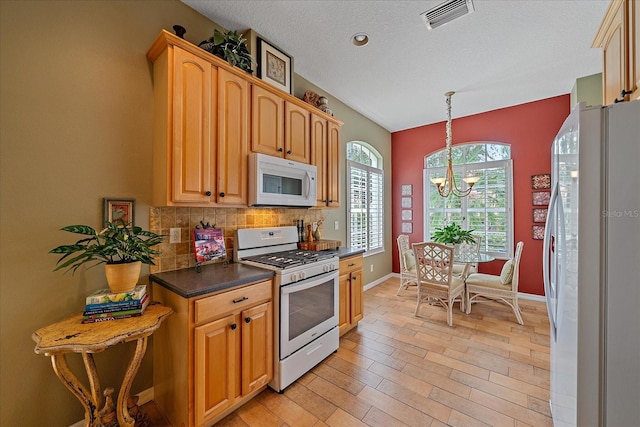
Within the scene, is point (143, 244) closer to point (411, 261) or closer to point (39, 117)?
point (39, 117)

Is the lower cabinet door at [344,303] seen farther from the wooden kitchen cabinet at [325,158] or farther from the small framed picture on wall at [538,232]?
the small framed picture on wall at [538,232]

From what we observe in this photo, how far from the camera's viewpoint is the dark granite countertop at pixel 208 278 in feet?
5.01

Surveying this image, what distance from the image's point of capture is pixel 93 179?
163 cm

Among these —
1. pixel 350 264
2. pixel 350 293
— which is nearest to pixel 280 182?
pixel 350 264

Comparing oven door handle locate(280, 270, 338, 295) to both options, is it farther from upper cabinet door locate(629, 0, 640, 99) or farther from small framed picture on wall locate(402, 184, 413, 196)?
small framed picture on wall locate(402, 184, 413, 196)

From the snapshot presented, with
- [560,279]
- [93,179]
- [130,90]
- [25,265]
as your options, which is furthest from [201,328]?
[560,279]

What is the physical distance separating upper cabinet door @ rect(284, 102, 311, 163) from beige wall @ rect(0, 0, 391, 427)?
3.72 feet

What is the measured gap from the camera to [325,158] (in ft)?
9.96

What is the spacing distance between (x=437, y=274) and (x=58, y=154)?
139 inches

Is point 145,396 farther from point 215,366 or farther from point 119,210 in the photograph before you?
point 119,210

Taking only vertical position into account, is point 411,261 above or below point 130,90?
below

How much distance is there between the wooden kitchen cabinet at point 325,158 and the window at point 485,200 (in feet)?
8.39

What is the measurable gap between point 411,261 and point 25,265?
3.92 meters

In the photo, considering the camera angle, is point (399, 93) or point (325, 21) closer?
point (325, 21)
